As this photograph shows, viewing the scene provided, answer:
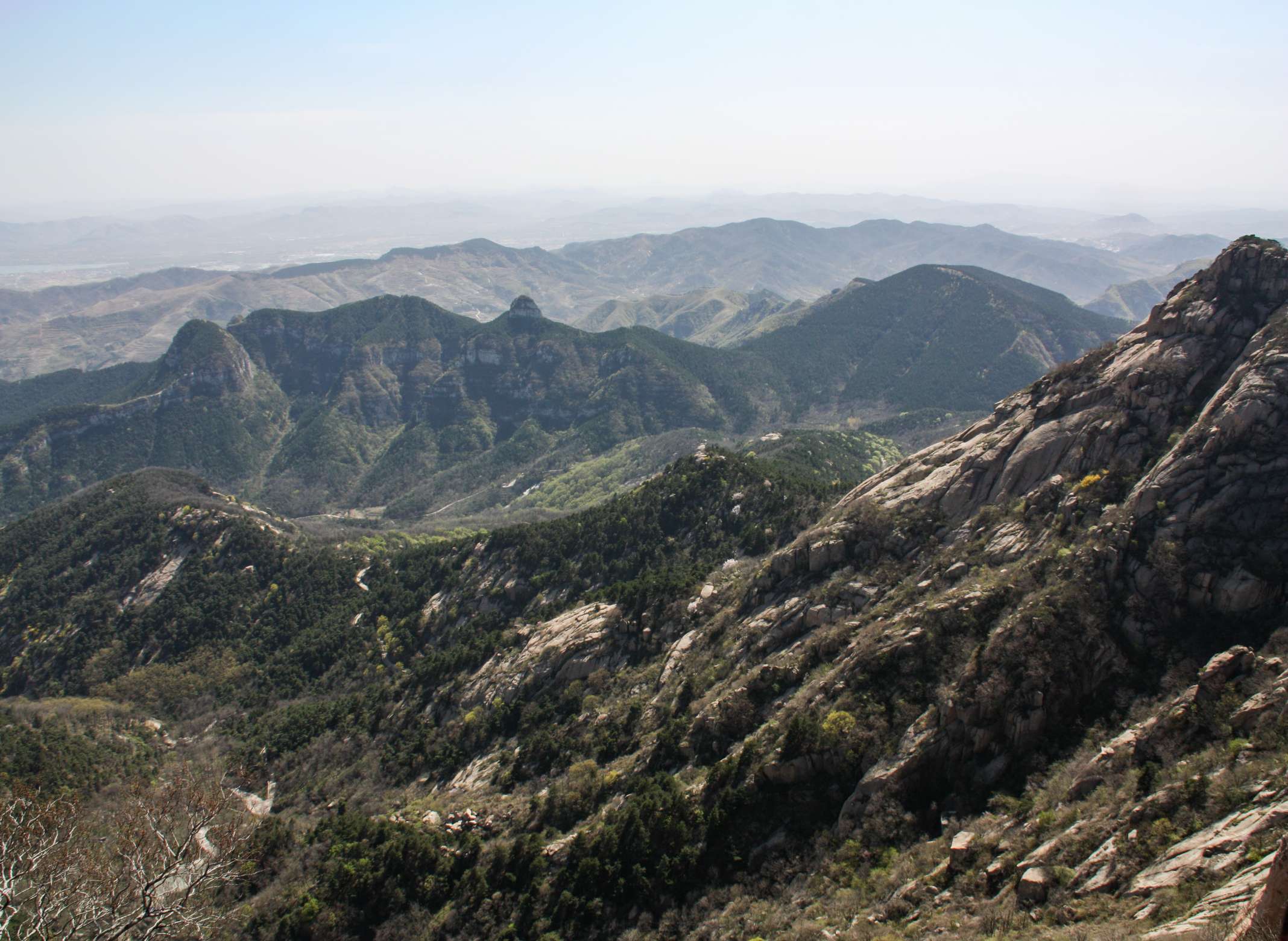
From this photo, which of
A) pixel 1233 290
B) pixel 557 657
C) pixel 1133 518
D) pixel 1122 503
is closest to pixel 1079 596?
pixel 1133 518

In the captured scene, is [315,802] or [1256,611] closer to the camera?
[1256,611]

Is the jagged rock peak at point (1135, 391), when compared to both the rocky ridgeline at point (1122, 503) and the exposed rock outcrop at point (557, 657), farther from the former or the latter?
the exposed rock outcrop at point (557, 657)

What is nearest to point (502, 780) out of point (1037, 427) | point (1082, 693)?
point (1082, 693)

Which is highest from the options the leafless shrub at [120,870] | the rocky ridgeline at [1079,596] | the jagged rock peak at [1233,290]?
the jagged rock peak at [1233,290]

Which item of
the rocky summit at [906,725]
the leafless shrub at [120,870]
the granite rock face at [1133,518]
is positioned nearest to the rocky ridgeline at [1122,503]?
the granite rock face at [1133,518]

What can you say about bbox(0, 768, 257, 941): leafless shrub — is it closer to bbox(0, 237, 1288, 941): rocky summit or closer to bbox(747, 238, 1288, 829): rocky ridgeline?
bbox(0, 237, 1288, 941): rocky summit

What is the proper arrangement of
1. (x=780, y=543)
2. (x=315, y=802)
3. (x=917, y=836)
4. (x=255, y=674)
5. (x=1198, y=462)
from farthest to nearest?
(x=255, y=674) → (x=780, y=543) → (x=315, y=802) → (x=1198, y=462) → (x=917, y=836)

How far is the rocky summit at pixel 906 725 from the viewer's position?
36.4 metres

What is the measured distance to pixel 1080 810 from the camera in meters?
37.8

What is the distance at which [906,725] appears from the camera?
1938 inches

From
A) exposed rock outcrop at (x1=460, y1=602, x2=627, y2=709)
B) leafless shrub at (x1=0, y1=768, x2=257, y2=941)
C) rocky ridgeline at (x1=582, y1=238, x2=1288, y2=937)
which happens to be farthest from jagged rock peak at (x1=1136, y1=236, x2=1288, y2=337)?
leafless shrub at (x1=0, y1=768, x2=257, y2=941)

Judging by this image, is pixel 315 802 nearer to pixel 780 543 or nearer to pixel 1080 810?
pixel 780 543

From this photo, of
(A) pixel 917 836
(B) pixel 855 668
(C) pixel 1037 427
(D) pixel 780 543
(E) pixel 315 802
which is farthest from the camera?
(D) pixel 780 543

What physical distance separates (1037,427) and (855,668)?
106 feet
